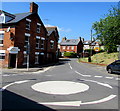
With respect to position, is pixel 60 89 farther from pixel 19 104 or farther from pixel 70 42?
pixel 70 42

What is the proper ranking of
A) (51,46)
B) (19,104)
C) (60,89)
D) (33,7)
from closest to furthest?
(19,104) < (60,89) < (33,7) < (51,46)

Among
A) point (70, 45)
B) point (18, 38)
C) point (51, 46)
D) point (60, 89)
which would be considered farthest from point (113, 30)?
point (70, 45)

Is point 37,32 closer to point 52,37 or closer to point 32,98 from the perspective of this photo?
point 52,37

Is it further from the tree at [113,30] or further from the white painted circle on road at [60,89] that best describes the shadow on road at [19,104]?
the tree at [113,30]

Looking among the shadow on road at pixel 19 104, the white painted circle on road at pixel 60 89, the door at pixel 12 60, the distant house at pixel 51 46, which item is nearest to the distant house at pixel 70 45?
the distant house at pixel 51 46

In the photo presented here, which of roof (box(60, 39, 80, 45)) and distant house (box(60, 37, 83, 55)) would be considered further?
roof (box(60, 39, 80, 45))

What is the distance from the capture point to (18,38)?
68.3 ft

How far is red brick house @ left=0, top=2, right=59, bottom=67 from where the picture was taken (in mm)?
20109

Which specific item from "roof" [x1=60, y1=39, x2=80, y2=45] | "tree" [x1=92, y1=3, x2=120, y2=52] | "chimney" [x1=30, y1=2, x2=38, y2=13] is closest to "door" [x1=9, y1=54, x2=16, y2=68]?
"chimney" [x1=30, y1=2, x2=38, y2=13]

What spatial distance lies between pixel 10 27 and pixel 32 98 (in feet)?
53.7

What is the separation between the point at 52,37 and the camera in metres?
32.5

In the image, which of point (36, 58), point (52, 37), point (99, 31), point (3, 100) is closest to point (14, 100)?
point (3, 100)

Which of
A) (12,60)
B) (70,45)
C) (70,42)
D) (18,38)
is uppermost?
(70,42)

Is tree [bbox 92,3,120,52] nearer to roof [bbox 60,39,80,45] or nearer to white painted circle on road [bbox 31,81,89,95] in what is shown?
white painted circle on road [bbox 31,81,89,95]
